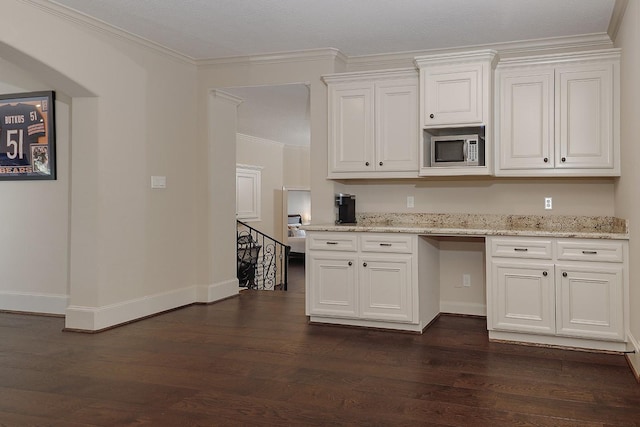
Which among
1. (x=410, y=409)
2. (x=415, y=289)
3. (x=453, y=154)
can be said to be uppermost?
(x=453, y=154)

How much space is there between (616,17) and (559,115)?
806 mm

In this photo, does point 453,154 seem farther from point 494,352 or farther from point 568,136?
point 494,352

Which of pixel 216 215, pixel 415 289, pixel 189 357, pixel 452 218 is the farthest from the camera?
pixel 216 215

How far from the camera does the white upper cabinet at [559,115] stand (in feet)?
13.9

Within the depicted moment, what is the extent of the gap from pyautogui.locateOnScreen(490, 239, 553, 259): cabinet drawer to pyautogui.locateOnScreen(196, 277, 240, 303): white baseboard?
2.96 metres

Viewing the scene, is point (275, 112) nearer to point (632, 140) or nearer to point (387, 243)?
point (387, 243)

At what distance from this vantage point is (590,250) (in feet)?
12.9

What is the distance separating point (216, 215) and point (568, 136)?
349 centimetres

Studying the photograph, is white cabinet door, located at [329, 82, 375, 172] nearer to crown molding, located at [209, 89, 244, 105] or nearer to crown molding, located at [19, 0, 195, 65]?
crown molding, located at [209, 89, 244, 105]

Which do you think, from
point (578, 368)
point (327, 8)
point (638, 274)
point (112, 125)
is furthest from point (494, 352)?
point (112, 125)

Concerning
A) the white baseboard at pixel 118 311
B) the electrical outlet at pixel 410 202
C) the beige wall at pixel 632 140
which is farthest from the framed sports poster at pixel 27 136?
the beige wall at pixel 632 140

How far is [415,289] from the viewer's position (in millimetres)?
4434

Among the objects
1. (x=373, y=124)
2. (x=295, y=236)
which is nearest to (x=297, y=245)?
(x=295, y=236)

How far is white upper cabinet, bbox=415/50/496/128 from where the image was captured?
4453mm
